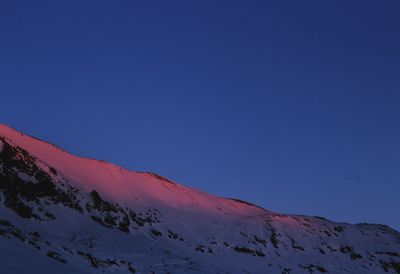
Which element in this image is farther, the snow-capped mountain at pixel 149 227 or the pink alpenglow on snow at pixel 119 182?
the pink alpenglow on snow at pixel 119 182

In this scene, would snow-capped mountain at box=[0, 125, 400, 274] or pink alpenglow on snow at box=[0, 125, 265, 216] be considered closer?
snow-capped mountain at box=[0, 125, 400, 274]

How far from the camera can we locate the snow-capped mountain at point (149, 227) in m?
30.5

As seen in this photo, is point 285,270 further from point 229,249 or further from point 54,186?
point 54,186

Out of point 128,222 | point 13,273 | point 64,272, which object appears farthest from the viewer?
point 128,222

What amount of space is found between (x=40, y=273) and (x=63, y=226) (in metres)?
24.1

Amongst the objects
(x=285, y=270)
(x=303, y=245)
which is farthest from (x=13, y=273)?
(x=303, y=245)

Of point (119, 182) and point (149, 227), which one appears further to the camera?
point (119, 182)

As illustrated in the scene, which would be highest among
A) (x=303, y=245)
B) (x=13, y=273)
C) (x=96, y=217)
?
(x=303, y=245)

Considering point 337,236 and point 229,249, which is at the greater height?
point 337,236

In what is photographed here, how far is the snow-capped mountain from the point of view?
30.5 metres

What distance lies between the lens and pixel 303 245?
54.2 metres

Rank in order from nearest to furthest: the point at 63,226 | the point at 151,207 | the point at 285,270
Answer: the point at 63,226 < the point at 285,270 < the point at 151,207

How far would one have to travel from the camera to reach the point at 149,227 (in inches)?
1743

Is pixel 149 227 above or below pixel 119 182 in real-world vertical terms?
below
